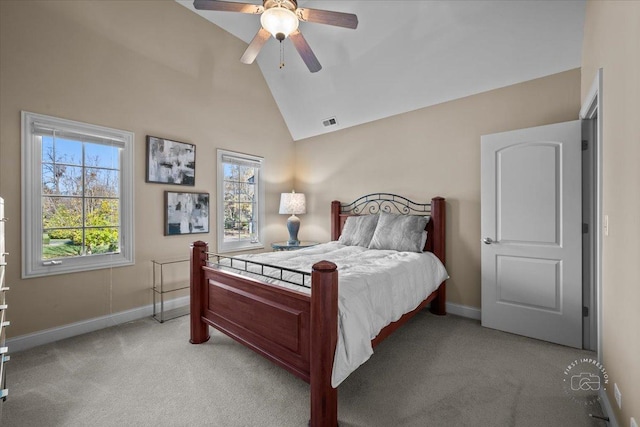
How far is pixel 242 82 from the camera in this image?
13.7ft

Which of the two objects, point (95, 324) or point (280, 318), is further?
point (95, 324)

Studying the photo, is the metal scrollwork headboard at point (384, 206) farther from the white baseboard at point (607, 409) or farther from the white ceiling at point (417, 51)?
the white baseboard at point (607, 409)

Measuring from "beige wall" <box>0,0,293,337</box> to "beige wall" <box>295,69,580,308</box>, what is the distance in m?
1.69

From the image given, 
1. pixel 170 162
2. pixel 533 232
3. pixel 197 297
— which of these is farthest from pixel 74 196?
pixel 533 232

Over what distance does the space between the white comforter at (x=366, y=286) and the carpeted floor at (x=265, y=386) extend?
1.33 ft

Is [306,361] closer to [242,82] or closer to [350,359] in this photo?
[350,359]

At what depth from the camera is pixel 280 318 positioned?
6.06 feet

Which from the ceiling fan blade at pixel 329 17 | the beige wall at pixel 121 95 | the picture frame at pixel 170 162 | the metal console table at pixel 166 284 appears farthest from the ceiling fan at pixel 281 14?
the metal console table at pixel 166 284

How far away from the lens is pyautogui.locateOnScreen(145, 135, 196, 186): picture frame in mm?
3249

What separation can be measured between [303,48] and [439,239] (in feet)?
8.14

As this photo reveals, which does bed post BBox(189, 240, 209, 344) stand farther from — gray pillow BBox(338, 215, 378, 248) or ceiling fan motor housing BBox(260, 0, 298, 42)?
ceiling fan motor housing BBox(260, 0, 298, 42)

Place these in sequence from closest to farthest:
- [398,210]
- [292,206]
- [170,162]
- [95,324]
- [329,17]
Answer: [329,17]
[95,324]
[170,162]
[398,210]
[292,206]

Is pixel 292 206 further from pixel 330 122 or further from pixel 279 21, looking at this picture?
pixel 279 21

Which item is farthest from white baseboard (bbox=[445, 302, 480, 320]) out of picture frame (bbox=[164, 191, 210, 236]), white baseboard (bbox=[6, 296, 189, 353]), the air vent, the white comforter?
white baseboard (bbox=[6, 296, 189, 353])
